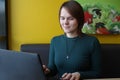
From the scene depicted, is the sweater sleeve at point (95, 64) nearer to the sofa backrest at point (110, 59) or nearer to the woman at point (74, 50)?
the woman at point (74, 50)

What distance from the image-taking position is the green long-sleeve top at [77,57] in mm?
1583

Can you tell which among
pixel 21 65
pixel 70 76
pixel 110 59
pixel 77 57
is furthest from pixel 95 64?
pixel 110 59

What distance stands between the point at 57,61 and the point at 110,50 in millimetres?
850

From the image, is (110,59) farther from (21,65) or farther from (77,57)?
(21,65)

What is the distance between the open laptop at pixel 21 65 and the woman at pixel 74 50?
1.48 ft

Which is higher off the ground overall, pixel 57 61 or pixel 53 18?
pixel 53 18

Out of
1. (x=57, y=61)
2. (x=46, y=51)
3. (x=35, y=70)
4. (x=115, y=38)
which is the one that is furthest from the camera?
(x=115, y=38)

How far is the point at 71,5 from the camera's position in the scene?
1.60 metres

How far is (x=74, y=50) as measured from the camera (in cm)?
163

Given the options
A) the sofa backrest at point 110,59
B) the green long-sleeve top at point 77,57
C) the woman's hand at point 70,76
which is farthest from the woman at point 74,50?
the sofa backrest at point 110,59

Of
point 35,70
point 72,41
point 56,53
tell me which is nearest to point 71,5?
point 72,41

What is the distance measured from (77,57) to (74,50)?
0.19ft

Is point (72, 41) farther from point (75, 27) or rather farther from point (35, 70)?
point (35, 70)

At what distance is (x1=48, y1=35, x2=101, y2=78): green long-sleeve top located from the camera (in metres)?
1.58
